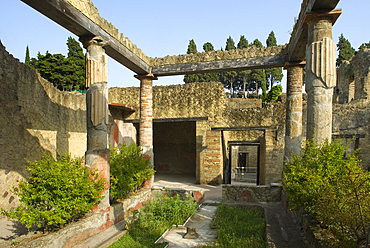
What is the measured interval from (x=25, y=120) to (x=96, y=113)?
352cm

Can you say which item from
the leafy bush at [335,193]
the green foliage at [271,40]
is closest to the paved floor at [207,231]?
the leafy bush at [335,193]

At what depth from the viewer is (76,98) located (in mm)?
10008

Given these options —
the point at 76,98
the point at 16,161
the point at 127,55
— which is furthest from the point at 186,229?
the point at 76,98

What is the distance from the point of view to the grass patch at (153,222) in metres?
4.63

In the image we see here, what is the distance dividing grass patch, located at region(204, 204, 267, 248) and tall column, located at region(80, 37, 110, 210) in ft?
7.72

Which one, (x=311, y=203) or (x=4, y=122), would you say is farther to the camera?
(x=4, y=122)

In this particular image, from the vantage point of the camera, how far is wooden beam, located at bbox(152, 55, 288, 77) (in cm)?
715

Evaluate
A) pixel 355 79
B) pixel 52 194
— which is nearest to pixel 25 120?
pixel 52 194

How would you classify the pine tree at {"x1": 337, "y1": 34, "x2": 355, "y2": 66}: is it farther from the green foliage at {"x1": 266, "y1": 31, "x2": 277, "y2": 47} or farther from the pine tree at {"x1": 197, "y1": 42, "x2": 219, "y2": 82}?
the pine tree at {"x1": 197, "y1": 42, "x2": 219, "y2": 82}

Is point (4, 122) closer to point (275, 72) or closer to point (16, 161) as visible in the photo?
point (16, 161)

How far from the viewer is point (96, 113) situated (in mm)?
5230

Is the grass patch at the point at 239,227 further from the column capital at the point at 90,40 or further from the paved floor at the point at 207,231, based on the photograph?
the column capital at the point at 90,40

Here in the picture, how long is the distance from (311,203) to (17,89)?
760 centimetres

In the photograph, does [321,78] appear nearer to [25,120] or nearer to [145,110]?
[145,110]
